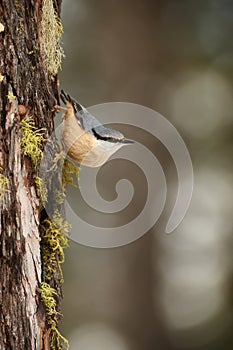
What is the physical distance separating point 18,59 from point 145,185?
3.85 metres

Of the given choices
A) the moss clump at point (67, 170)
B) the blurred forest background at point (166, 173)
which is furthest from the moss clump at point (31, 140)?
the blurred forest background at point (166, 173)

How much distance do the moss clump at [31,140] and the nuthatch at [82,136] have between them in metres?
0.23

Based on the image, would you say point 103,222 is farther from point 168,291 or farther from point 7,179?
point 7,179

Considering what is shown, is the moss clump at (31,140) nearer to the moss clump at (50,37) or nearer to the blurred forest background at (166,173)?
the moss clump at (50,37)

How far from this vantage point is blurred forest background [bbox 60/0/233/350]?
5.55m

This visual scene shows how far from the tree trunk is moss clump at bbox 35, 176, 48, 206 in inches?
0.4

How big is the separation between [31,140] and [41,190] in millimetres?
145

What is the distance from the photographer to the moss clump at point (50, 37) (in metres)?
1.75

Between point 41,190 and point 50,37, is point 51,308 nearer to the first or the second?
point 41,190

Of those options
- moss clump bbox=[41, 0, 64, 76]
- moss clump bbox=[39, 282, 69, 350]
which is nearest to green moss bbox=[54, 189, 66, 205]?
moss clump bbox=[39, 282, 69, 350]

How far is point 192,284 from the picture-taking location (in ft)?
20.9

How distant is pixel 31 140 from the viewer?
1555 millimetres

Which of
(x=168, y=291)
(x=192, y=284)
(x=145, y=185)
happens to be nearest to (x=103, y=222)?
(x=145, y=185)

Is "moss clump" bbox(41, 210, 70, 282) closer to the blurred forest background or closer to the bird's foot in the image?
the bird's foot
